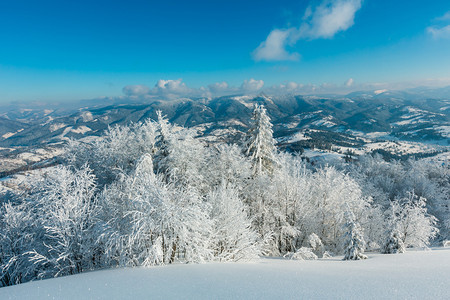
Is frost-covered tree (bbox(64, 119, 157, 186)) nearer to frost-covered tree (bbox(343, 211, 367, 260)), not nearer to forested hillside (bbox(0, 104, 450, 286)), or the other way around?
forested hillside (bbox(0, 104, 450, 286))

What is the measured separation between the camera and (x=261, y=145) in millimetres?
28609

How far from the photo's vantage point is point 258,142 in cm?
2830

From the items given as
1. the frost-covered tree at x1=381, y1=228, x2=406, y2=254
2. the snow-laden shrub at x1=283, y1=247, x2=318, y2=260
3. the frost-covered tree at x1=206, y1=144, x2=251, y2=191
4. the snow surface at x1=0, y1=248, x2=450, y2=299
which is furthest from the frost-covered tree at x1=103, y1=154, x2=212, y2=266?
the frost-covered tree at x1=381, y1=228, x2=406, y2=254

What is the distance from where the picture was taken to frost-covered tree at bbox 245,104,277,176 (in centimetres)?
2812

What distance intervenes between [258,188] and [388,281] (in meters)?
17.4

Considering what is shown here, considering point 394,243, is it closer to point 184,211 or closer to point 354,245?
point 354,245

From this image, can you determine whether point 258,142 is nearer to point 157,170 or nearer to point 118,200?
point 157,170

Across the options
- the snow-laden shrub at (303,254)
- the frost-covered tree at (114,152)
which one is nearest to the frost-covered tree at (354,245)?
the snow-laden shrub at (303,254)

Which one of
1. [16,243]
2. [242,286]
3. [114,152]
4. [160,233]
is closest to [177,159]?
[114,152]

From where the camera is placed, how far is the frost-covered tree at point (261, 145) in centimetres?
2812

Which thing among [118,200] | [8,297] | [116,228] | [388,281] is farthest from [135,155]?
[388,281]

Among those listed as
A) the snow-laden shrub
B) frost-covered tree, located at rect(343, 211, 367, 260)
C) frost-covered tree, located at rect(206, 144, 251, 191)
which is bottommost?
the snow-laden shrub

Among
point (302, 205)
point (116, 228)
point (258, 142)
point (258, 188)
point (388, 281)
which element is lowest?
point (302, 205)

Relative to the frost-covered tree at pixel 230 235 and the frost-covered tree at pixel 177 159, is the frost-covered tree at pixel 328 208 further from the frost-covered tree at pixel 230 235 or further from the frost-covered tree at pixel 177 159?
the frost-covered tree at pixel 177 159
